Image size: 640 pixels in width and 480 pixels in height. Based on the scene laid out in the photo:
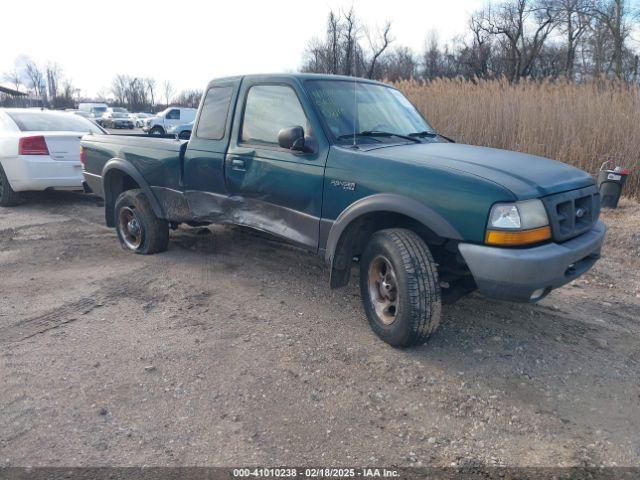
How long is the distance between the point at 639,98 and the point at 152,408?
337 inches

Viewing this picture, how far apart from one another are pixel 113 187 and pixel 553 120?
6985mm

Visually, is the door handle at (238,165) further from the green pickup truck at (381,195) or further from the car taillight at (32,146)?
the car taillight at (32,146)

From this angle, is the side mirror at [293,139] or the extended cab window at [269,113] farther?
the extended cab window at [269,113]

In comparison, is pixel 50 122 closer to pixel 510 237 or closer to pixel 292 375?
pixel 292 375

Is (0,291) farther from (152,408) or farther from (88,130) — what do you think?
(88,130)

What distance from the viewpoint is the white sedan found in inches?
311

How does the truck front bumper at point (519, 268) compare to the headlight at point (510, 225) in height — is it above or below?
below

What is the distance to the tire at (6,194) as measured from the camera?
8.32m

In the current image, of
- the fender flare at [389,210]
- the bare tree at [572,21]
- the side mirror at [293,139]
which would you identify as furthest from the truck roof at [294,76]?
the bare tree at [572,21]

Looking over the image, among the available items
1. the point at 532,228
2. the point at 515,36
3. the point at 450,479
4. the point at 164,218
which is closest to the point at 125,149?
the point at 164,218

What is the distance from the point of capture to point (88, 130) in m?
8.83

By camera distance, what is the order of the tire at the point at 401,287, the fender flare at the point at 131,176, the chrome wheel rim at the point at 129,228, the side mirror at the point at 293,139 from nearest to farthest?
the tire at the point at 401,287 < the side mirror at the point at 293,139 < the fender flare at the point at 131,176 < the chrome wheel rim at the point at 129,228

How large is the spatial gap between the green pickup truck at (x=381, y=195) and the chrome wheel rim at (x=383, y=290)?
10mm

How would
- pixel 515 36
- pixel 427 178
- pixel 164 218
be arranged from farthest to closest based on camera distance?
1. pixel 515 36
2. pixel 164 218
3. pixel 427 178
